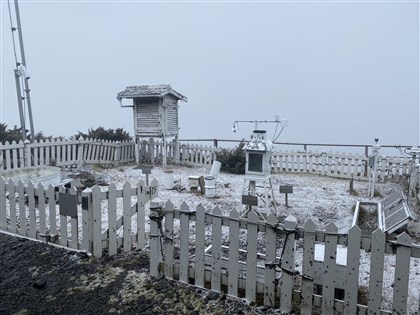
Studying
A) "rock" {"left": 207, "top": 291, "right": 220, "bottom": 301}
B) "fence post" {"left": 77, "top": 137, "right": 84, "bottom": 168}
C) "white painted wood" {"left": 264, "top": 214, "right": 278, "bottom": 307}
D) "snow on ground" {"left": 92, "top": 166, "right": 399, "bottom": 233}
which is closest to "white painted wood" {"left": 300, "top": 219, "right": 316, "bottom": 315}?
"white painted wood" {"left": 264, "top": 214, "right": 278, "bottom": 307}

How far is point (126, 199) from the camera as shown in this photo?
191 inches

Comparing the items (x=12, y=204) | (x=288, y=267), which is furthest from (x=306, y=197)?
(x=12, y=204)

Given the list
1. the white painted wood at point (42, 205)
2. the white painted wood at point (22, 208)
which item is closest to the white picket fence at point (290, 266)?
the white painted wood at point (42, 205)

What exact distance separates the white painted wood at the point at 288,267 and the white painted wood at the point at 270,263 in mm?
100

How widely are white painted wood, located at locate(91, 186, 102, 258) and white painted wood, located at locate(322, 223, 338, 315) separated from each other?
2920 mm

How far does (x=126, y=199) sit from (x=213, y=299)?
187 cm

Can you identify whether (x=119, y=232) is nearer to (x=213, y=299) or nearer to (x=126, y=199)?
(x=126, y=199)

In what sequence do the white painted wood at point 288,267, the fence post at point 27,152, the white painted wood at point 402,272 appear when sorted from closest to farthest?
the white painted wood at point 402,272 → the white painted wood at point 288,267 → the fence post at point 27,152

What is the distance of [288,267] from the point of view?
11.4ft

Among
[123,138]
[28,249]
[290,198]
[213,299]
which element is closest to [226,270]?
[213,299]

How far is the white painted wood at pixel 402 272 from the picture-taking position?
3061 mm

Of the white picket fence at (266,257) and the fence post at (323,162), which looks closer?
the white picket fence at (266,257)

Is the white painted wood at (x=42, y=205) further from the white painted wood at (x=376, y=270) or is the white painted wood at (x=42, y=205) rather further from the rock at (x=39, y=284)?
the white painted wood at (x=376, y=270)

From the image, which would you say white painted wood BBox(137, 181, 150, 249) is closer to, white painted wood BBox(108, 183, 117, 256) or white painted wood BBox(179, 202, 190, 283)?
white painted wood BBox(108, 183, 117, 256)
